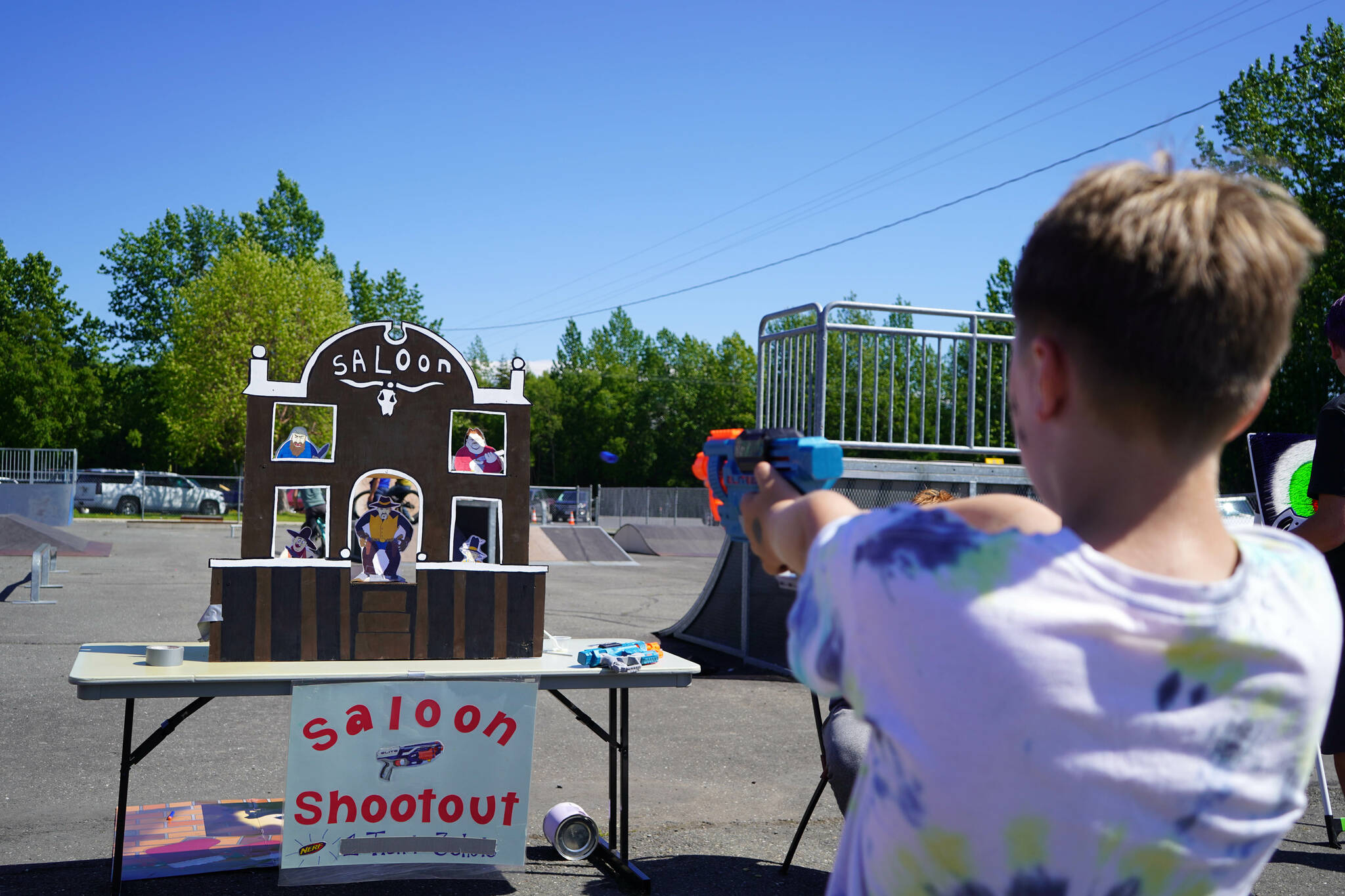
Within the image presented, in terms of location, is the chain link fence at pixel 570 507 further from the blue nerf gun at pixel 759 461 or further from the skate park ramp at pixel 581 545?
the blue nerf gun at pixel 759 461

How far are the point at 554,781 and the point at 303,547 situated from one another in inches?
84.2

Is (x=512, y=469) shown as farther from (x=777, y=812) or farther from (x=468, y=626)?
(x=777, y=812)

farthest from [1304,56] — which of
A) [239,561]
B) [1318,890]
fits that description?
[239,561]

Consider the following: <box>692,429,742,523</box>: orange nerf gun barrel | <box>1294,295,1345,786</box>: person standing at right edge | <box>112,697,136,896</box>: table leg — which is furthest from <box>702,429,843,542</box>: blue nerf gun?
<box>1294,295,1345,786</box>: person standing at right edge

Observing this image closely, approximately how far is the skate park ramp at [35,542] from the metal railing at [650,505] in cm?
2177

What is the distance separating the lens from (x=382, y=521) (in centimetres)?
454

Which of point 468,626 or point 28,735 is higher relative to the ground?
point 468,626

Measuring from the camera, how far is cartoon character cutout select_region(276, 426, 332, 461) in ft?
14.8

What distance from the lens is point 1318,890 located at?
4.29 meters

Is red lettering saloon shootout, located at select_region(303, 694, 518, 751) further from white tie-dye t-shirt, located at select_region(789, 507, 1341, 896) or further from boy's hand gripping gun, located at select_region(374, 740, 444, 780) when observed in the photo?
white tie-dye t-shirt, located at select_region(789, 507, 1341, 896)

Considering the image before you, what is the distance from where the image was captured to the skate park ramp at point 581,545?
2208 centimetres

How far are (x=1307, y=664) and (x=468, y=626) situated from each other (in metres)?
3.85

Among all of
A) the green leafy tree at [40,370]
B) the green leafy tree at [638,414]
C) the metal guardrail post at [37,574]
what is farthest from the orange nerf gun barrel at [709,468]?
the green leafy tree at [638,414]

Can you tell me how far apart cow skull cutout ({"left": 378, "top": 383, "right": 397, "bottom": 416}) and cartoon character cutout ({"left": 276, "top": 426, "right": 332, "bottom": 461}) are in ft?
0.94
